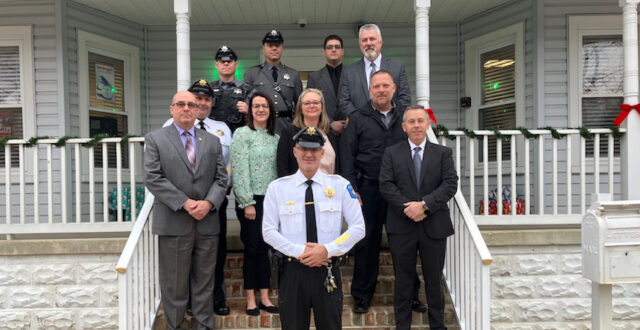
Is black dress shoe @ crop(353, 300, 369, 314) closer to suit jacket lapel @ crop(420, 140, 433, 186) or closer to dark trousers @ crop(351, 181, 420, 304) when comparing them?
dark trousers @ crop(351, 181, 420, 304)

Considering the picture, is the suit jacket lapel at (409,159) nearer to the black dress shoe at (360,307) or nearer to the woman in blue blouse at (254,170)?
the woman in blue blouse at (254,170)

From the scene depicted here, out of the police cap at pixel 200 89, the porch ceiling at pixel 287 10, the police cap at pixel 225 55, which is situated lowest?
the police cap at pixel 200 89

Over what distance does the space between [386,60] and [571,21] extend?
3514 millimetres

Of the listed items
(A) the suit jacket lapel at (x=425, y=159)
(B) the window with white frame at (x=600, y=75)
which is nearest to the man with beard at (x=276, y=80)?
(A) the suit jacket lapel at (x=425, y=159)

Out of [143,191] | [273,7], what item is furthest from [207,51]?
[143,191]

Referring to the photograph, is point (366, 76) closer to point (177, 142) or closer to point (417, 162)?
point (417, 162)

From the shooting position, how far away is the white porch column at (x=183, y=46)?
209 inches

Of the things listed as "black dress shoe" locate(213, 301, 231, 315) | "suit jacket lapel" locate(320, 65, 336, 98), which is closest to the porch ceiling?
"suit jacket lapel" locate(320, 65, 336, 98)

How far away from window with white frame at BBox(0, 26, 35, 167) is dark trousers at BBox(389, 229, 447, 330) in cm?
524

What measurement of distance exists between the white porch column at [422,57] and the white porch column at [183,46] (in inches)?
92.3

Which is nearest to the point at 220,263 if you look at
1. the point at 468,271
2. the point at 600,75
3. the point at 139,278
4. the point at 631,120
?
the point at 139,278

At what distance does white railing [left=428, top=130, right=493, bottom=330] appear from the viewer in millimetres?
3637

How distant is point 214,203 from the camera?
371 centimetres

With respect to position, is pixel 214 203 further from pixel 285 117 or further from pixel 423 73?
pixel 423 73
